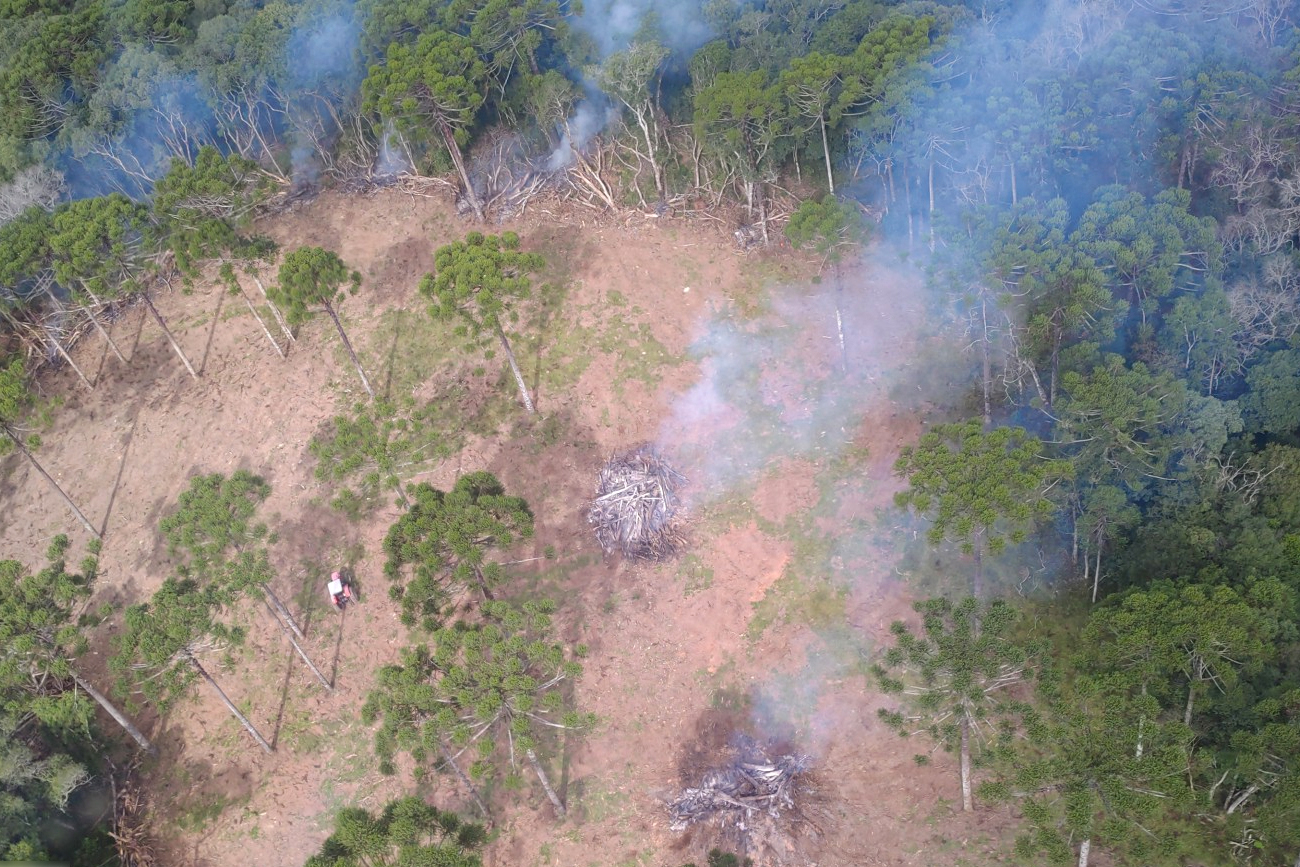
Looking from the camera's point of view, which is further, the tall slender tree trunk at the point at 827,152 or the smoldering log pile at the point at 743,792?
the tall slender tree trunk at the point at 827,152

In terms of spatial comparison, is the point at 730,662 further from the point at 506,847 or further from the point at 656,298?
the point at 656,298

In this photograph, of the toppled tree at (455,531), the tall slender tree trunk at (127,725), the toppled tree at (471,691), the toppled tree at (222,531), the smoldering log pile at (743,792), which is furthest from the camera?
the tall slender tree trunk at (127,725)

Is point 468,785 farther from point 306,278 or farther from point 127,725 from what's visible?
point 306,278

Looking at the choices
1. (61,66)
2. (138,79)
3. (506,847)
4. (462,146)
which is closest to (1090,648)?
(506,847)

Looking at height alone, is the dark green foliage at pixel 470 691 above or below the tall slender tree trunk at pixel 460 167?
below

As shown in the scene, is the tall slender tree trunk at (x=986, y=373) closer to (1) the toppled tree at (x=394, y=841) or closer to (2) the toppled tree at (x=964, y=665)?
(2) the toppled tree at (x=964, y=665)

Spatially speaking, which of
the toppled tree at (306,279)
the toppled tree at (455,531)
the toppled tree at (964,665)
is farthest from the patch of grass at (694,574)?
the toppled tree at (306,279)

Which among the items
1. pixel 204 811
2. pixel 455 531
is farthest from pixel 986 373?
pixel 204 811
